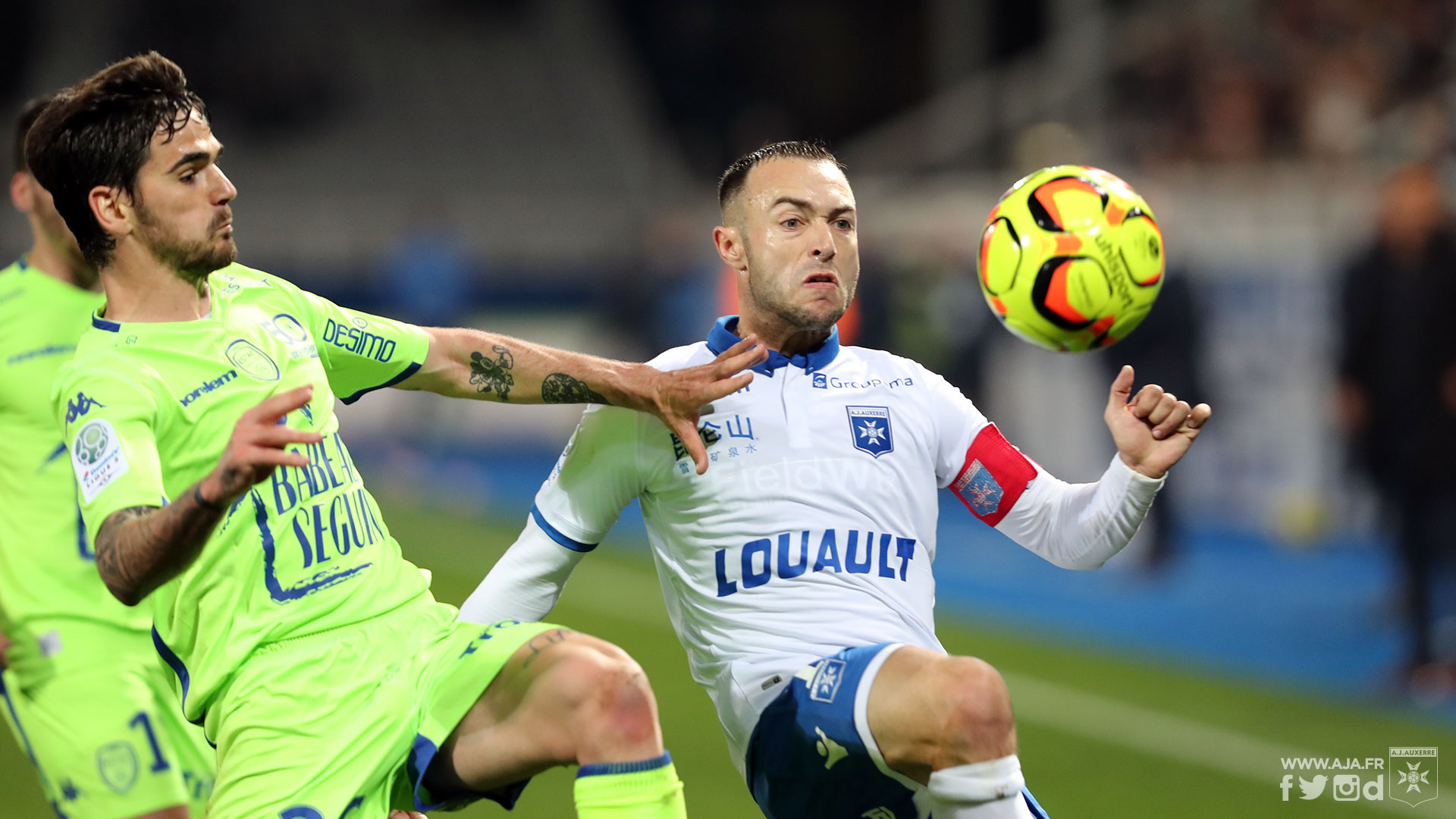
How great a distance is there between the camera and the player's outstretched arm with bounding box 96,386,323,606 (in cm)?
293

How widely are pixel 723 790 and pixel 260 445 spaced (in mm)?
4144

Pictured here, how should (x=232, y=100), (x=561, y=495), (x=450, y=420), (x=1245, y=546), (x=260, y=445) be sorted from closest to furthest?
(x=260, y=445), (x=561, y=495), (x=1245, y=546), (x=450, y=420), (x=232, y=100)

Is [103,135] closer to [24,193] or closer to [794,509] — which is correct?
[24,193]

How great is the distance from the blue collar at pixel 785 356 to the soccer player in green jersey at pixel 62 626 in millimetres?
1707

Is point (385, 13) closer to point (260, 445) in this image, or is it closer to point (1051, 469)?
point (1051, 469)

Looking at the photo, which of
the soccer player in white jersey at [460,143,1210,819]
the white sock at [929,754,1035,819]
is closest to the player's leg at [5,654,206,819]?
the soccer player in white jersey at [460,143,1210,819]

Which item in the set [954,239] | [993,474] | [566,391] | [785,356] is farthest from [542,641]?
[954,239]

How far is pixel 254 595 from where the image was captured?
3445mm

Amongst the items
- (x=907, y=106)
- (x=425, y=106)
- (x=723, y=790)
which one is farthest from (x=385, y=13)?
(x=723, y=790)

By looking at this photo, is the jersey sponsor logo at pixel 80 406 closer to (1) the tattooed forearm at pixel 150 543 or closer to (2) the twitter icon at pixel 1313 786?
(1) the tattooed forearm at pixel 150 543

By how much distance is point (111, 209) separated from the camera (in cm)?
351

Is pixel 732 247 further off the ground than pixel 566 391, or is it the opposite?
pixel 732 247

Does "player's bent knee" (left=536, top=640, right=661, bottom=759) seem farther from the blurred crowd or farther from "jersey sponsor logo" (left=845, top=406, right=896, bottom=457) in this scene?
the blurred crowd

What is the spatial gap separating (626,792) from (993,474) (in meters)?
1.48
